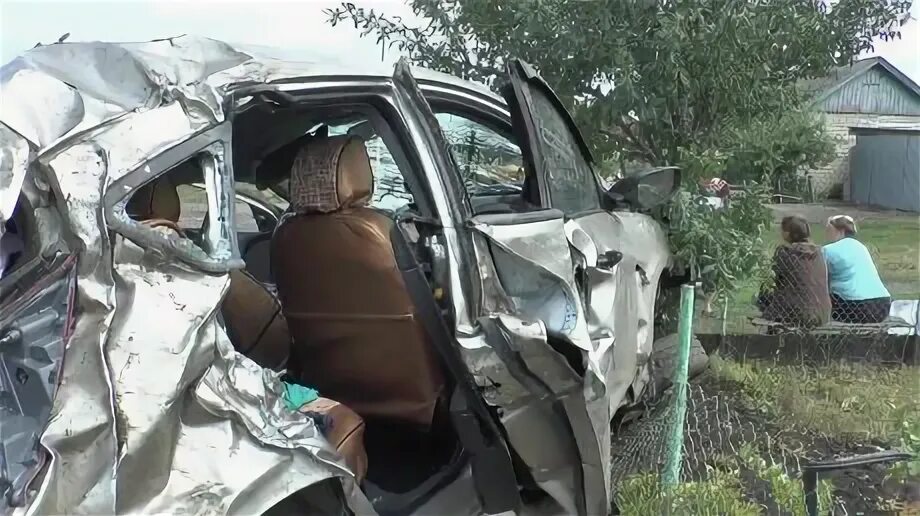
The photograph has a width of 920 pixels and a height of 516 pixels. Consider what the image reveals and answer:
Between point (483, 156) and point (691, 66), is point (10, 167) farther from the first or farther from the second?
point (691, 66)

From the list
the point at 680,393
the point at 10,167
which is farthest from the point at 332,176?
the point at 680,393

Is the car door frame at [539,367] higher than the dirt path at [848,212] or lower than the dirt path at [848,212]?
higher

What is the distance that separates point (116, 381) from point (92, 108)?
2.29ft

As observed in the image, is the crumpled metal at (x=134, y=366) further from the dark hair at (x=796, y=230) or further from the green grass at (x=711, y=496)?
the dark hair at (x=796, y=230)

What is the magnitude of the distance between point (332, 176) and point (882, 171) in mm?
15982

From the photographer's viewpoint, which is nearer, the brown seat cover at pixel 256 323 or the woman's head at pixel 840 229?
the brown seat cover at pixel 256 323

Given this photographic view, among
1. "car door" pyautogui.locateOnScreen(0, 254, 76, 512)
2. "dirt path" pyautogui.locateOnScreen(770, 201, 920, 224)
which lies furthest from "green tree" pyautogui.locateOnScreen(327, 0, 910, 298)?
"dirt path" pyautogui.locateOnScreen(770, 201, 920, 224)

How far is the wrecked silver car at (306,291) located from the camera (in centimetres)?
191

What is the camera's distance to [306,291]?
10.1 feet

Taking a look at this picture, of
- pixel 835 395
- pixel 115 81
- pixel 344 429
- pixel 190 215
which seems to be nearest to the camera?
pixel 115 81

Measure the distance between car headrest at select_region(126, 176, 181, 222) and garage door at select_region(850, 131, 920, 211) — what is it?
555 inches

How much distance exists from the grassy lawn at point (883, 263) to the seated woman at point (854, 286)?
564 mm

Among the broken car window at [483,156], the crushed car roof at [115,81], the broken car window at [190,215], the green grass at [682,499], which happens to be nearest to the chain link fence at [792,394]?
the green grass at [682,499]

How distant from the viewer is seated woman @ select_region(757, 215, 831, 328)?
6535 mm
